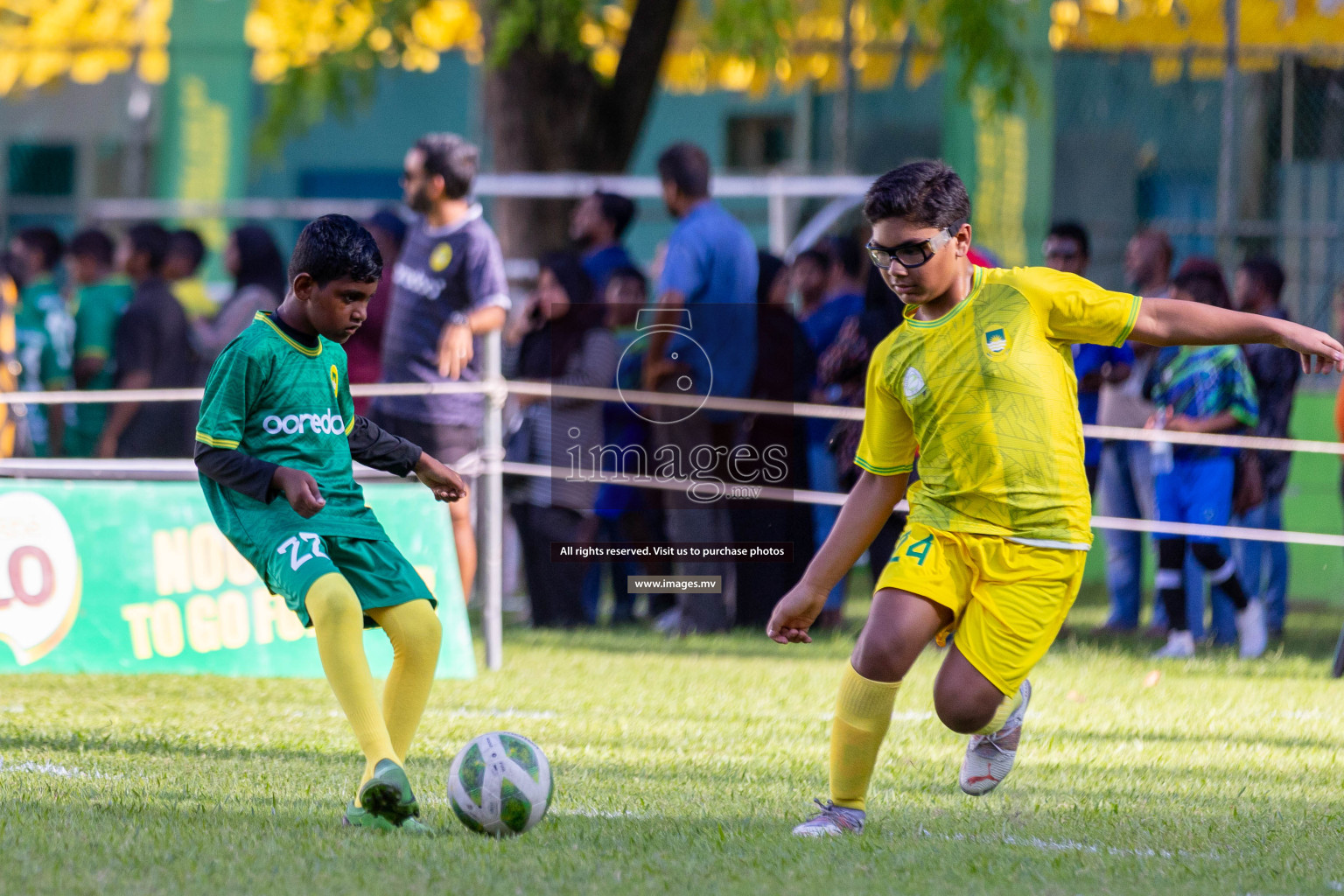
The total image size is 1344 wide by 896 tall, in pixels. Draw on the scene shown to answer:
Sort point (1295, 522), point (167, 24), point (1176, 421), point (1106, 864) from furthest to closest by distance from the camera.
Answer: point (167, 24), point (1295, 522), point (1176, 421), point (1106, 864)

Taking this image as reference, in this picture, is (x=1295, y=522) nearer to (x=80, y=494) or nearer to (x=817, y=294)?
(x=817, y=294)

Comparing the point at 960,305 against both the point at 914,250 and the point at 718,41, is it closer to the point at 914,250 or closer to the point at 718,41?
the point at 914,250

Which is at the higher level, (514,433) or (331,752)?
(514,433)

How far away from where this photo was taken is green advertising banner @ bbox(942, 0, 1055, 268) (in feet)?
44.7

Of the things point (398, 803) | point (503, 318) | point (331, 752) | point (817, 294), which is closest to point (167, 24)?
point (817, 294)

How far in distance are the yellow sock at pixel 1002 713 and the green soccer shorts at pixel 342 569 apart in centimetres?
163

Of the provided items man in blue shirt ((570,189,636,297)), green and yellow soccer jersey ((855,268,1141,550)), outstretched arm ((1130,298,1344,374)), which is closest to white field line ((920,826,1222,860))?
green and yellow soccer jersey ((855,268,1141,550))

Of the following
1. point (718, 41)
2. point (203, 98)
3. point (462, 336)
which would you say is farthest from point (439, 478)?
point (203, 98)

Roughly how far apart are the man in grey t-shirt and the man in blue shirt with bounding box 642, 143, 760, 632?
978 mm

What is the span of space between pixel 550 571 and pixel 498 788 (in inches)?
197

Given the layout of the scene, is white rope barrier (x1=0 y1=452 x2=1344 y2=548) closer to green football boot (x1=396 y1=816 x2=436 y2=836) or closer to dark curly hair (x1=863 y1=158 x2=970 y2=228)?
dark curly hair (x1=863 y1=158 x2=970 y2=228)

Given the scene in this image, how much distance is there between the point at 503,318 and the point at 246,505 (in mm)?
3422

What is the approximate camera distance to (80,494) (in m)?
7.34

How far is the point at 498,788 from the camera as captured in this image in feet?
14.3
